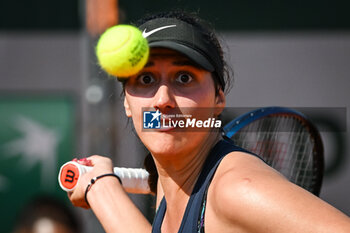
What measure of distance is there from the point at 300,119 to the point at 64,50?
4215 mm

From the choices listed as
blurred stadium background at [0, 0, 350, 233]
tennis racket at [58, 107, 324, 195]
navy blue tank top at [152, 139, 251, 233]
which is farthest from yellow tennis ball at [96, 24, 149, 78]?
blurred stadium background at [0, 0, 350, 233]

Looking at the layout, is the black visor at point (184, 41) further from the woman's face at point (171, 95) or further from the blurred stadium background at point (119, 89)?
the blurred stadium background at point (119, 89)

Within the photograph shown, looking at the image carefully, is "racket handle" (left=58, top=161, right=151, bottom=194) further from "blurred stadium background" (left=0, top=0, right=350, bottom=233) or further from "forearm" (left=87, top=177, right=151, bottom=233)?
"blurred stadium background" (left=0, top=0, right=350, bottom=233)

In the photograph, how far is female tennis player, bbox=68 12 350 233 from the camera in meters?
1.51

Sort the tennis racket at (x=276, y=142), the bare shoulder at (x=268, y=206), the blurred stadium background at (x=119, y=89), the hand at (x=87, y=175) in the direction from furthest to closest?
the blurred stadium background at (x=119, y=89)
the tennis racket at (x=276, y=142)
the hand at (x=87, y=175)
the bare shoulder at (x=268, y=206)

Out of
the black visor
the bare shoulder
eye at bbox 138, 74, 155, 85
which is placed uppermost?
the black visor

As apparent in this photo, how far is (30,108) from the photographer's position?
252 inches

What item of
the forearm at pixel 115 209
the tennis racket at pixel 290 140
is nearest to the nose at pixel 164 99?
the forearm at pixel 115 209

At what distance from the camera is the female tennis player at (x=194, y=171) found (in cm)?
151

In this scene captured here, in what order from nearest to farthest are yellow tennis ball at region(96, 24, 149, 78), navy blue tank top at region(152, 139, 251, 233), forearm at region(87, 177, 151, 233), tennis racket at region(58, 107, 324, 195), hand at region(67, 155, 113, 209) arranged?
navy blue tank top at region(152, 139, 251, 233) < yellow tennis ball at region(96, 24, 149, 78) < forearm at region(87, 177, 151, 233) < hand at region(67, 155, 113, 209) < tennis racket at region(58, 107, 324, 195)

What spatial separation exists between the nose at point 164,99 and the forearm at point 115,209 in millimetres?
540

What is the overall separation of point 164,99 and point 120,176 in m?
0.75

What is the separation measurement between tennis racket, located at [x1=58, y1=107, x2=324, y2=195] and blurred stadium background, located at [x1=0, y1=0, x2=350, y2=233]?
3.05 metres

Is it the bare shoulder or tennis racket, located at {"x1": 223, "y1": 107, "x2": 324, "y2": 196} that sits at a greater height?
the bare shoulder
